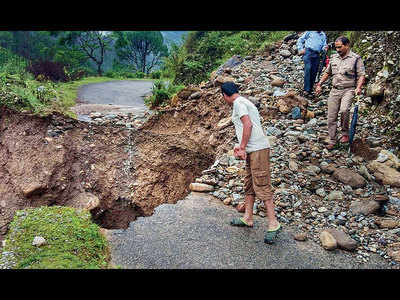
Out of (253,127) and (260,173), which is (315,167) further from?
(253,127)

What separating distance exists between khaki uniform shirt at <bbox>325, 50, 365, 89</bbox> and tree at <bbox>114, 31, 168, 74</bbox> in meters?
31.3

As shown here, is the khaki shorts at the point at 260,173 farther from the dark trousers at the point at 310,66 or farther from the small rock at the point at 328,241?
the dark trousers at the point at 310,66

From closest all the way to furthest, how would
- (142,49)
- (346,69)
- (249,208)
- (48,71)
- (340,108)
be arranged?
1. (249,208)
2. (346,69)
3. (340,108)
4. (48,71)
5. (142,49)

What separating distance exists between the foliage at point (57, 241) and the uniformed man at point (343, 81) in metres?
4.22

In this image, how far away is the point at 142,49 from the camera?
3631 centimetres

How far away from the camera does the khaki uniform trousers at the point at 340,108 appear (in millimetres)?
5000

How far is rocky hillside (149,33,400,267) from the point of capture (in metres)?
3.80

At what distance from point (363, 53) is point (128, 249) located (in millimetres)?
6883

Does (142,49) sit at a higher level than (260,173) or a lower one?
higher

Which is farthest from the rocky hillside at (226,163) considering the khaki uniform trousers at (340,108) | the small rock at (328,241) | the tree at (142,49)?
the tree at (142,49)

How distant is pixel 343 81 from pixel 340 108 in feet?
1.59

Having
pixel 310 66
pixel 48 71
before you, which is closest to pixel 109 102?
pixel 48 71

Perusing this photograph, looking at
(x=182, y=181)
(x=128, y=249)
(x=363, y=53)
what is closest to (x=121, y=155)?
(x=182, y=181)

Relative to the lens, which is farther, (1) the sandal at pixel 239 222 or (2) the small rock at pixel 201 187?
(2) the small rock at pixel 201 187
